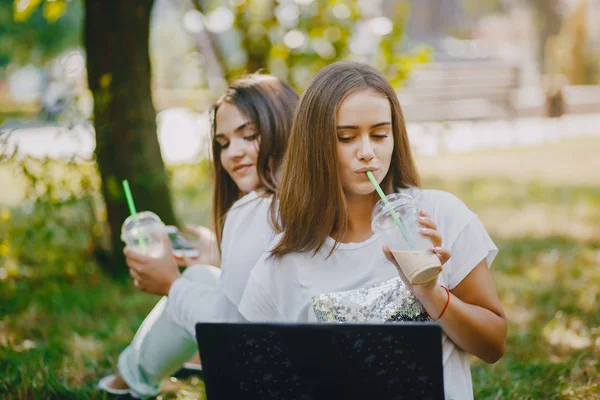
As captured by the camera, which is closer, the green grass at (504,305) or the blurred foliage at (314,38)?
the green grass at (504,305)

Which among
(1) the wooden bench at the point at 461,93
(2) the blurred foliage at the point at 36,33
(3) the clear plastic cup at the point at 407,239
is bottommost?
(1) the wooden bench at the point at 461,93

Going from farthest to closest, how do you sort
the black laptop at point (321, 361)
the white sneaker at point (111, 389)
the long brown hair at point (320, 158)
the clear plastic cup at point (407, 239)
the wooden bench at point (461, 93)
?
the wooden bench at point (461, 93)
the white sneaker at point (111, 389)
the long brown hair at point (320, 158)
the clear plastic cup at point (407, 239)
the black laptop at point (321, 361)

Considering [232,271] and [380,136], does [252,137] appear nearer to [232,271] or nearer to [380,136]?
[232,271]

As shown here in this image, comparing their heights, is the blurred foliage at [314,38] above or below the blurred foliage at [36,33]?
below

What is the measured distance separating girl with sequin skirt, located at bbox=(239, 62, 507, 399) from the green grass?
0.92 metres

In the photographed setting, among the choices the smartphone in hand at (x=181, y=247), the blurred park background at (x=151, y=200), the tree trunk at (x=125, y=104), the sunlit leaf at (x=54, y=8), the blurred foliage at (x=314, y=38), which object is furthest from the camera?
the blurred foliage at (x=314, y=38)

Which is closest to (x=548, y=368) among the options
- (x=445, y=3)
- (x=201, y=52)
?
(x=201, y=52)

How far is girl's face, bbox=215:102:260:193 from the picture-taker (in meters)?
2.75

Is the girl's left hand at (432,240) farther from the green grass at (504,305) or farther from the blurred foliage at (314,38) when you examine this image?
the blurred foliage at (314,38)

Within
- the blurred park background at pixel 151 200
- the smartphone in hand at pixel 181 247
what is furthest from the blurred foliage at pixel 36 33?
the smartphone in hand at pixel 181 247

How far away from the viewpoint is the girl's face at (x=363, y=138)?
6.66 ft

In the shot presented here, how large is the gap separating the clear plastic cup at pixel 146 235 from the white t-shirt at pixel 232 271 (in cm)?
20

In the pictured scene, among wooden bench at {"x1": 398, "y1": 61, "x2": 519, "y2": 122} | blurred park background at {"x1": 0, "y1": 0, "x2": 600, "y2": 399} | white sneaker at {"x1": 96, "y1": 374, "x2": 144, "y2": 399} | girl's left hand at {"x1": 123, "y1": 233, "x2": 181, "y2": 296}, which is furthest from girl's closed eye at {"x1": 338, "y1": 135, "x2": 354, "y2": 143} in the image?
wooden bench at {"x1": 398, "y1": 61, "x2": 519, "y2": 122}

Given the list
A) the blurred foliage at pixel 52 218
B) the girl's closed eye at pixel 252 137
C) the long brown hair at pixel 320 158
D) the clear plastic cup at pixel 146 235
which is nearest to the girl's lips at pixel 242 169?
the girl's closed eye at pixel 252 137
